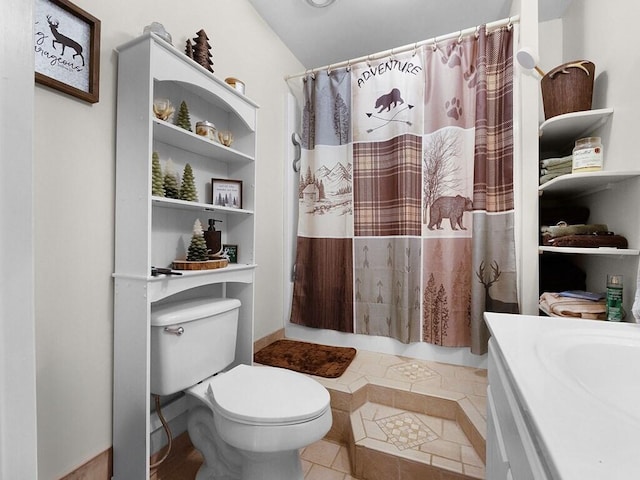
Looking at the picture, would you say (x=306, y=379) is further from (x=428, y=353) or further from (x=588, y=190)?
(x=588, y=190)

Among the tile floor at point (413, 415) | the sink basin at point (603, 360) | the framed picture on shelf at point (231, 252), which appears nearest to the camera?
the sink basin at point (603, 360)

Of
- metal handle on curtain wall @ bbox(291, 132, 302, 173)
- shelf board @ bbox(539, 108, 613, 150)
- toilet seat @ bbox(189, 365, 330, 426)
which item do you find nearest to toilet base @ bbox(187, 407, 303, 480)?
toilet seat @ bbox(189, 365, 330, 426)

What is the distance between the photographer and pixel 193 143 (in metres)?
1.30

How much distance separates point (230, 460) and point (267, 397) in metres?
0.34

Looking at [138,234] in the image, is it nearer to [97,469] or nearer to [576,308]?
[97,469]

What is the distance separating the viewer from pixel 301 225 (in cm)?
215

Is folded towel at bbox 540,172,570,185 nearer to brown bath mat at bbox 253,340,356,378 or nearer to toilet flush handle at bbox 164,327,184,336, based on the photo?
brown bath mat at bbox 253,340,356,378

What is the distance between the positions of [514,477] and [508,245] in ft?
4.36

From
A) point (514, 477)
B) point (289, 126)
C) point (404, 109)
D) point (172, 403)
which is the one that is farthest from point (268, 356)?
point (404, 109)

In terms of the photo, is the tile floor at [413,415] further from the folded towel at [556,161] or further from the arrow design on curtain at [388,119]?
the arrow design on curtain at [388,119]

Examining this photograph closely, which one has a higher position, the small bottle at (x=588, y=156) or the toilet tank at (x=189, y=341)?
the small bottle at (x=588, y=156)

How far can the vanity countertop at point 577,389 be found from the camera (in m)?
0.34

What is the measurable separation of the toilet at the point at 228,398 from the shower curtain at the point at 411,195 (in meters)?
0.90

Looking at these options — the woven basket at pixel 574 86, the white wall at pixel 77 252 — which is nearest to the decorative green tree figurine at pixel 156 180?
the white wall at pixel 77 252
